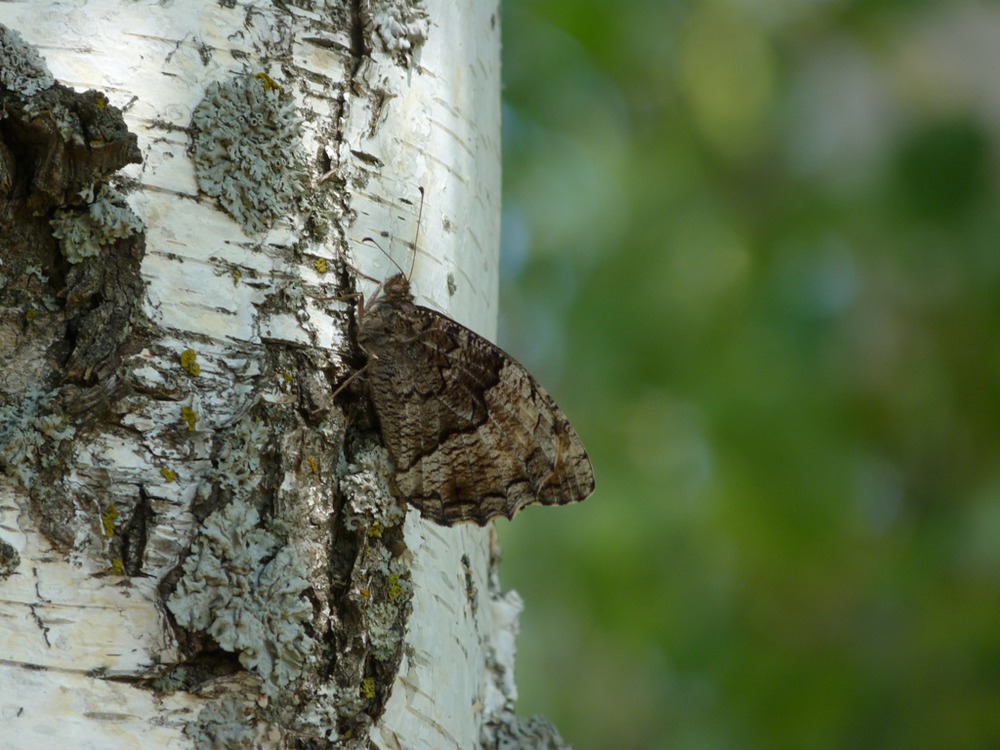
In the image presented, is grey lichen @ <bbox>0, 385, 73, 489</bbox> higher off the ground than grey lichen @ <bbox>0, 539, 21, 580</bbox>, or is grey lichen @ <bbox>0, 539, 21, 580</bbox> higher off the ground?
grey lichen @ <bbox>0, 385, 73, 489</bbox>

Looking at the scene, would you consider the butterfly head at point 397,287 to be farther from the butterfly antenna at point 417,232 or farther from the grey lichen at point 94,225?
the grey lichen at point 94,225

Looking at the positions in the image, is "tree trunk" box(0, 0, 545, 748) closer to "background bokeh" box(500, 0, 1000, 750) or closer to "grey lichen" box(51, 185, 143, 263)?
"grey lichen" box(51, 185, 143, 263)

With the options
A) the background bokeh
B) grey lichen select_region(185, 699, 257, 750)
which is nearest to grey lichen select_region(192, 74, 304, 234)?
grey lichen select_region(185, 699, 257, 750)

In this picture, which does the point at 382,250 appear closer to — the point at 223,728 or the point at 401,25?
the point at 401,25

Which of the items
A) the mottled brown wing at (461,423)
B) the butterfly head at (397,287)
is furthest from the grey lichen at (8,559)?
the butterfly head at (397,287)

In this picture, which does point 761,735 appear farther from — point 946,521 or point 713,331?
point 713,331

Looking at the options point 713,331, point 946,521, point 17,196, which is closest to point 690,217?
point 713,331
